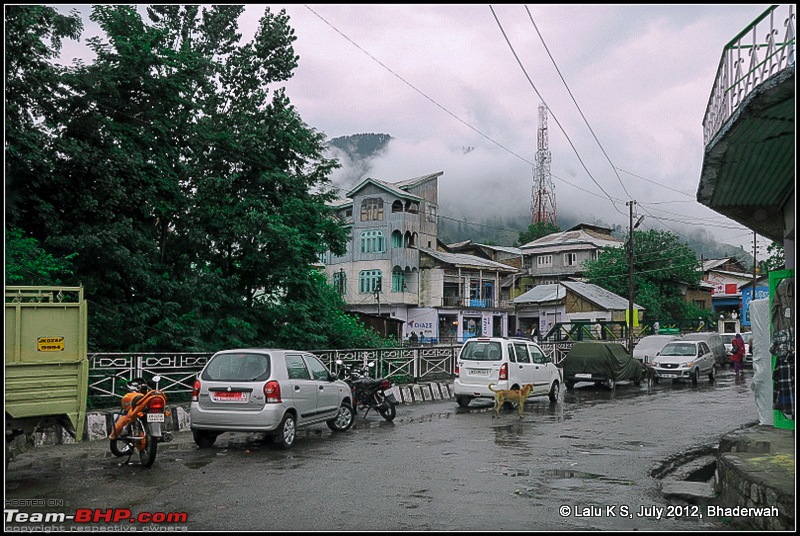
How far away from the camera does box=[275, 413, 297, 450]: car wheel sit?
11.6 meters

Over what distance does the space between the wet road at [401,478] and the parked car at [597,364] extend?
937 centimetres

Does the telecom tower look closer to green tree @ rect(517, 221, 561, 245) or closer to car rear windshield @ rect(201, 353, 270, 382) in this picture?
green tree @ rect(517, 221, 561, 245)

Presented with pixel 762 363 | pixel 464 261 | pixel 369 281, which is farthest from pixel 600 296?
pixel 762 363

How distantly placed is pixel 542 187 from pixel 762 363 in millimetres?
100233

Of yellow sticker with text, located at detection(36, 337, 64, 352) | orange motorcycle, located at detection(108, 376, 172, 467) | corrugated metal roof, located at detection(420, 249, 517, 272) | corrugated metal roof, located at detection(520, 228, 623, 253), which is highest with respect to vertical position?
corrugated metal roof, located at detection(520, 228, 623, 253)

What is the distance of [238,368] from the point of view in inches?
462

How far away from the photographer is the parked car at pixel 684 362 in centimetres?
2844

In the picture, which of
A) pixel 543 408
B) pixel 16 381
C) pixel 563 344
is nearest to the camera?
pixel 16 381

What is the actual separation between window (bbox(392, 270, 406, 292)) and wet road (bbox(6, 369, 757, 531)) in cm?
4112

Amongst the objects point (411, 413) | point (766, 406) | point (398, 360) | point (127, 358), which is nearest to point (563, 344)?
point (398, 360)

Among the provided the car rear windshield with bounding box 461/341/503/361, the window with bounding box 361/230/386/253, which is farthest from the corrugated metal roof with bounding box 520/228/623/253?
the car rear windshield with bounding box 461/341/503/361

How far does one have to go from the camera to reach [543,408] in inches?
741

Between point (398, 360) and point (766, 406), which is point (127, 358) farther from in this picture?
point (766, 406)

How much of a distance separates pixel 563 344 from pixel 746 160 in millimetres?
25315
